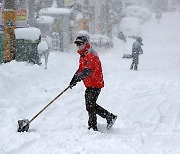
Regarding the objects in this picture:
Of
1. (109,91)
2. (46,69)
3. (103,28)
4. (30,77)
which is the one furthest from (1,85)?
(103,28)

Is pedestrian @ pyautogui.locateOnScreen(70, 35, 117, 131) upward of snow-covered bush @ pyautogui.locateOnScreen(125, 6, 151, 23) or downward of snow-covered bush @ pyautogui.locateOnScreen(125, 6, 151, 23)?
upward

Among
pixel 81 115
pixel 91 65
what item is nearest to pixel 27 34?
pixel 81 115

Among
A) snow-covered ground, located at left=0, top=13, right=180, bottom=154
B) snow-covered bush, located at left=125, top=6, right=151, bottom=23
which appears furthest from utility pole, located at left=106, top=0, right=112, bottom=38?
snow-covered ground, located at left=0, top=13, right=180, bottom=154

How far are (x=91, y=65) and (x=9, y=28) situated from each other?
913 cm

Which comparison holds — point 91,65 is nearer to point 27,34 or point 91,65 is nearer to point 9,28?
point 27,34


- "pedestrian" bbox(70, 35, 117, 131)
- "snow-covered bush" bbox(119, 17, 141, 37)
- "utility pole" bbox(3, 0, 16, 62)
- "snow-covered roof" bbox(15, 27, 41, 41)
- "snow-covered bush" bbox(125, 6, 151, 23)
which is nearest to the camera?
"pedestrian" bbox(70, 35, 117, 131)

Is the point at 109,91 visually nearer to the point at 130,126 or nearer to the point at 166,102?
the point at 166,102

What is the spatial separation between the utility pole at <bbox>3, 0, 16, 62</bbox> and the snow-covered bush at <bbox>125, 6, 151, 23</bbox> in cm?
4197

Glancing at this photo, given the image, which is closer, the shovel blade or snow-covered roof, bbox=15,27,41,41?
the shovel blade

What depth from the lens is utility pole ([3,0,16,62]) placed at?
572 inches

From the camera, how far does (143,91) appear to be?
11984 millimetres

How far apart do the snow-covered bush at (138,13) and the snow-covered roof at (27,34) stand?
137 ft

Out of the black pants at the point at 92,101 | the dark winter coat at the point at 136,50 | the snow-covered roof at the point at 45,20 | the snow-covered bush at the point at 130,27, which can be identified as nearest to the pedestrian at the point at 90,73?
the black pants at the point at 92,101

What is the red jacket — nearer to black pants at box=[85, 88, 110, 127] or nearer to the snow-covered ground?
black pants at box=[85, 88, 110, 127]
